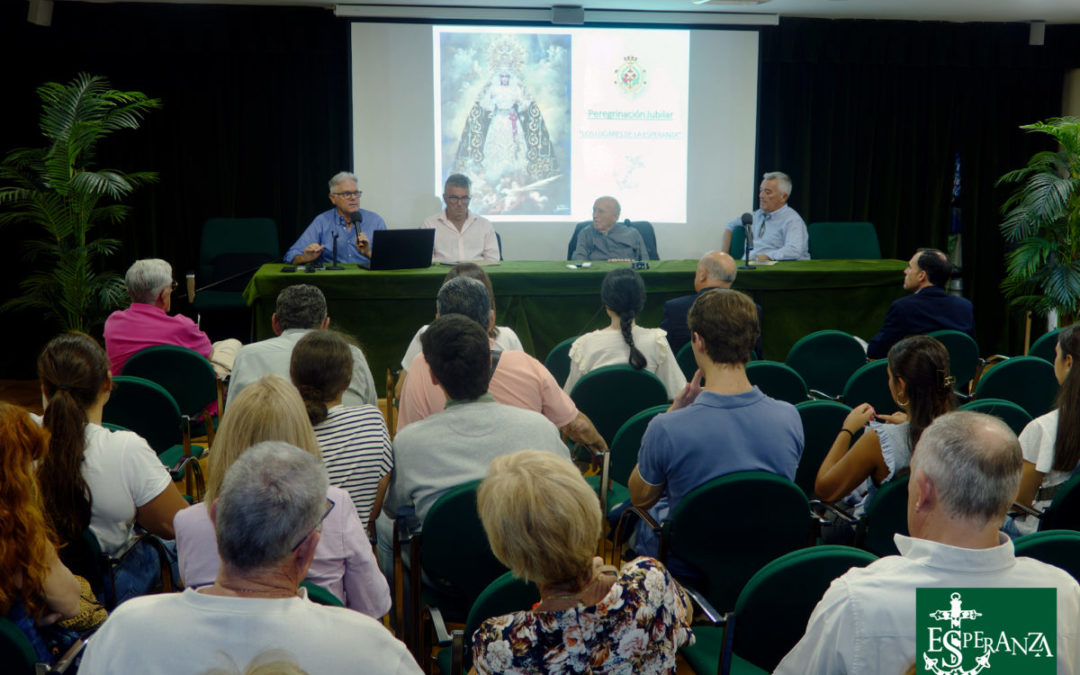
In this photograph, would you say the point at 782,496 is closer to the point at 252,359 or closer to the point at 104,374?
the point at 104,374

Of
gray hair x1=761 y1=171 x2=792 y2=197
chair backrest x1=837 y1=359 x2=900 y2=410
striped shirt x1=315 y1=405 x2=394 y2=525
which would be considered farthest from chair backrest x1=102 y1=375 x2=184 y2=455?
gray hair x1=761 y1=171 x2=792 y2=197

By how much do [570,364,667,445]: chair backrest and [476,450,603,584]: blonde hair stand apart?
184 centimetres

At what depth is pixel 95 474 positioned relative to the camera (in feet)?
7.52

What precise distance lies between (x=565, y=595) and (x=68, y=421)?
4.67 feet

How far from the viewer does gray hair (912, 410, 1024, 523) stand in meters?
1.53

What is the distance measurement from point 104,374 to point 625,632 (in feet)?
5.45

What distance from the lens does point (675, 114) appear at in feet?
23.8

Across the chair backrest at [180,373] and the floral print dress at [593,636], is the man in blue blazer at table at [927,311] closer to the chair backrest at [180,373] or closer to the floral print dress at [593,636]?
the chair backrest at [180,373]

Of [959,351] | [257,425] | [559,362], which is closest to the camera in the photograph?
[257,425]

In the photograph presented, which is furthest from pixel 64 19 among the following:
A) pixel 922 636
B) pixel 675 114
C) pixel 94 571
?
pixel 922 636

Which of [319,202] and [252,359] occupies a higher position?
[319,202]

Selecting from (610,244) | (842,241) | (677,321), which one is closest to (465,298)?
(677,321)

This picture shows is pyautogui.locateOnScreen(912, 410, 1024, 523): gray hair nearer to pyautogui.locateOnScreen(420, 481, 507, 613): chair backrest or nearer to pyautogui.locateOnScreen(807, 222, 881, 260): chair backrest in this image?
pyautogui.locateOnScreen(420, 481, 507, 613): chair backrest

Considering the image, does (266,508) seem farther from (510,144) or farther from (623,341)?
(510,144)
